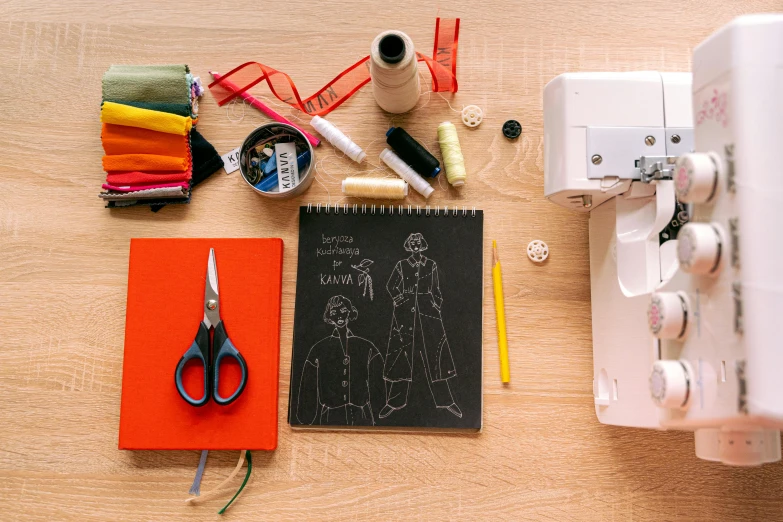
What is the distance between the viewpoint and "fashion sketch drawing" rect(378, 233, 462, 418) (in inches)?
41.6

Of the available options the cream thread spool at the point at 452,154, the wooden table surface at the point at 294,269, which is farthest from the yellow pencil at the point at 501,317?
the cream thread spool at the point at 452,154

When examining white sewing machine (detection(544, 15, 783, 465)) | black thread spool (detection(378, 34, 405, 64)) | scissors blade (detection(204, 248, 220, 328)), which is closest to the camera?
white sewing machine (detection(544, 15, 783, 465))

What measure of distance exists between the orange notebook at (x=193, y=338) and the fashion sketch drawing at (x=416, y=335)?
0.69 ft

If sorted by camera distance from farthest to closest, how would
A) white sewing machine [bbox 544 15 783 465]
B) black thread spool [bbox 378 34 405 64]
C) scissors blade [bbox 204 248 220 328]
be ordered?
scissors blade [bbox 204 248 220 328]
black thread spool [bbox 378 34 405 64]
white sewing machine [bbox 544 15 783 465]

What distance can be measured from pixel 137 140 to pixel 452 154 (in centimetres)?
58

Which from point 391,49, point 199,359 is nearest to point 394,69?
point 391,49

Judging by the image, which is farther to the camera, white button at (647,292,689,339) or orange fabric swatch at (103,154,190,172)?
orange fabric swatch at (103,154,190,172)

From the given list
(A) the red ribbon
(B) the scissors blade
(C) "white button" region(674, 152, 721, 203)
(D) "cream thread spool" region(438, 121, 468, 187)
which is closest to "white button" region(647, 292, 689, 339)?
(C) "white button" region(674, 152, 721, 203)

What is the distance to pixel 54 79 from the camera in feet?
3.78

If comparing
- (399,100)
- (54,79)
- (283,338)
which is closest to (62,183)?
(54,79)

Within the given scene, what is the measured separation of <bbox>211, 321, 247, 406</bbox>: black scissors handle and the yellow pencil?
452 millimetres

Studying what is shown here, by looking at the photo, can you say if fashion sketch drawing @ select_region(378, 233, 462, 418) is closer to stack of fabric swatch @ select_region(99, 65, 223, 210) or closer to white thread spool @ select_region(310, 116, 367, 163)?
white thread spool @ select_region(310, 116, 367, 163)

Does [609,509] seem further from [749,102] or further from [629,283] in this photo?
[749,102]

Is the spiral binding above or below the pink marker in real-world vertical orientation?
below
